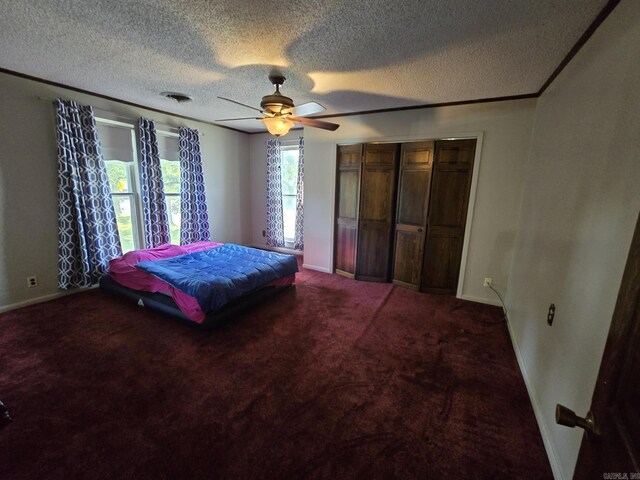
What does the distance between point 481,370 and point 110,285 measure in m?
4.03

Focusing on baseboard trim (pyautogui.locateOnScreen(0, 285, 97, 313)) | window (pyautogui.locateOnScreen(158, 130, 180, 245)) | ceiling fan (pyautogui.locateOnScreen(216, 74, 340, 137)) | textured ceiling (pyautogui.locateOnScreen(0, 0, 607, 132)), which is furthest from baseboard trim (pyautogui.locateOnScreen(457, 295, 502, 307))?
baseboard trim (pyautogui.locateOnScreen(0, 285, 97, 313))

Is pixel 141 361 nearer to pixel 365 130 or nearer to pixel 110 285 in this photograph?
pixel 110 285

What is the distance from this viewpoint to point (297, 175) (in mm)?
5238

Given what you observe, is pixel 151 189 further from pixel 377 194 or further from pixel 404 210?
pixel 404 210

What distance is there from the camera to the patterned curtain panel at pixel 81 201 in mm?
3109

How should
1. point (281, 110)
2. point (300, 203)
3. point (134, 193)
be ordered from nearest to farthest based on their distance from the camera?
point (281, 110)
point (134, 193)
point (300, 203)

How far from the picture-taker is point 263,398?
187 cm

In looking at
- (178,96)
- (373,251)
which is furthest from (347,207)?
(178,96)

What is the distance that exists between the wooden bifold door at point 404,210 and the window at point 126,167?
2.75 metres

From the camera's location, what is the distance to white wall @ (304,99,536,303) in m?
3.06

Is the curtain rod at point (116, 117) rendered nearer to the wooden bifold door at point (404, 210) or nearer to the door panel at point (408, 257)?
the wooden bifold door at point (404, 210)

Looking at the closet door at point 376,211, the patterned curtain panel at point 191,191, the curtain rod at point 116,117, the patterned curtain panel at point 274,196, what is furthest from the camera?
the patterned curtain panel at point 274,196

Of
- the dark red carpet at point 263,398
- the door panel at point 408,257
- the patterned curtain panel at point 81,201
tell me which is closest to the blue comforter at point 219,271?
the dark red carpet at point 263,398

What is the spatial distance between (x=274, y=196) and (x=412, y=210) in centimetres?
282
